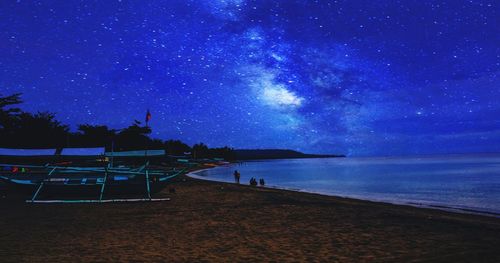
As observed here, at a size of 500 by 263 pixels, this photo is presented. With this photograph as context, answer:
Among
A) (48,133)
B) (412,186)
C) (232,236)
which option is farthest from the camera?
(48,133)

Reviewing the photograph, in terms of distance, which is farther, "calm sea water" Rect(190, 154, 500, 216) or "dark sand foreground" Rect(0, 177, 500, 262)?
"calm sea water" Rect(190, 154, 500, 216)

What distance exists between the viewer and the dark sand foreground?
888 cm

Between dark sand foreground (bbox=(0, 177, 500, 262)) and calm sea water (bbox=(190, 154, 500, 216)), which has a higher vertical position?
calm sea water (bbox=(190, 154, 500, 216))

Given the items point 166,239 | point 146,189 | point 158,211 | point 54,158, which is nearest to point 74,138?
point 54,158

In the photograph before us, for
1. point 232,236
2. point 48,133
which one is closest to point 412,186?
point 232,236

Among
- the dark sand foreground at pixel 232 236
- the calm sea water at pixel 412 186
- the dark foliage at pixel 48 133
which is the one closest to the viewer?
the dark sand foreground at pixel 232 236

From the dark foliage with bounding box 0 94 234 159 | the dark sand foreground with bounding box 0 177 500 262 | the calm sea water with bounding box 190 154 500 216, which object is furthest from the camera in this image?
the dark foliage with bounding box 0 94 234 159

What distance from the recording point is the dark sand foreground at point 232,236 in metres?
8.88

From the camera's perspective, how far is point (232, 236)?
1125 cm

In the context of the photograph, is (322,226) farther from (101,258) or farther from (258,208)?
(101,258)

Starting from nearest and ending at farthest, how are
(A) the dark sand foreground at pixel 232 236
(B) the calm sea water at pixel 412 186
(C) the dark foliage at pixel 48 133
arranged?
(A) the dark sand foreground at pixel 232 236 → (B) the calm sea water at pixel 412 186 → (C) the dark foliage at pixel 48 133

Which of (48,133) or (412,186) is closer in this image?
(412,186)

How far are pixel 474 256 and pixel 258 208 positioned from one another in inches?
415

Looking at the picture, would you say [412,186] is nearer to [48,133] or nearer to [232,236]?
[232,236]
